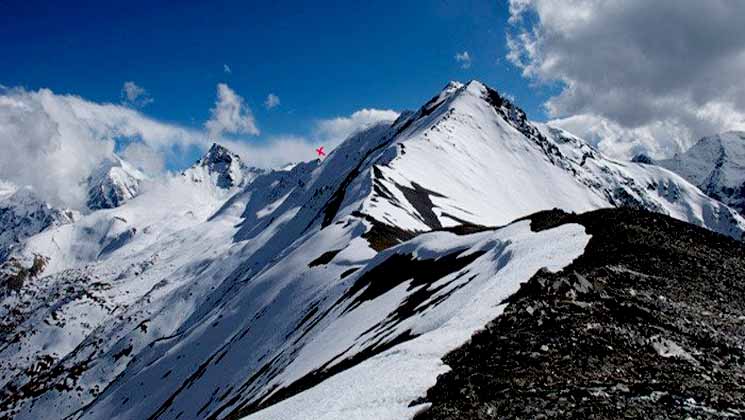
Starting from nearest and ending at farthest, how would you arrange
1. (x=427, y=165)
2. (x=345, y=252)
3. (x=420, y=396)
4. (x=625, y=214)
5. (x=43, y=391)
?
(x=420, y=396), (x=625, y=214), (x=345, y=252), (x=427, y=165), (x=43, y=391)

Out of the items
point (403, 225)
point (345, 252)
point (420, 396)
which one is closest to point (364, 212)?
point (403, 225)

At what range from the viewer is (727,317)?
76.1 feet

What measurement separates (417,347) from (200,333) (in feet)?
291

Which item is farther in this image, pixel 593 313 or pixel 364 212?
pixel 364 212

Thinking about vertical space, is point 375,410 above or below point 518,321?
above

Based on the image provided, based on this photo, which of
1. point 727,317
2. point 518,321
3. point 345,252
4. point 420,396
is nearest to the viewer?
point 420,396

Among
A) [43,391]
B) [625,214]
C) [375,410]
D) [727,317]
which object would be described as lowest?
[727,317]

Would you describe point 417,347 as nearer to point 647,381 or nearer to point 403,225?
point 647,381

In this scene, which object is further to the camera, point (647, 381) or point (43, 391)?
point (43, 391)

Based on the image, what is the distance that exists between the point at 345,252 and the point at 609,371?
64454 millimetres

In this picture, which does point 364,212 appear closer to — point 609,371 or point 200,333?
point 200,333

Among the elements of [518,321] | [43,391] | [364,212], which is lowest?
[518,321]

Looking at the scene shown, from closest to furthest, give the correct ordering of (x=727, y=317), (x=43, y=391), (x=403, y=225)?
(x=727, y=317), (x=403, y=225), (x=43, y=391)

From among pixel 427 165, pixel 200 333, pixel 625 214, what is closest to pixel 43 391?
pixel 200 333
